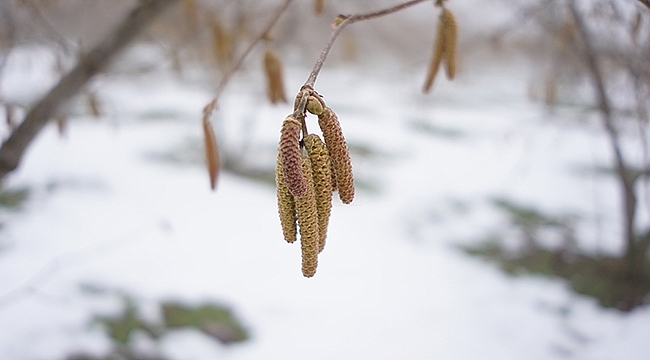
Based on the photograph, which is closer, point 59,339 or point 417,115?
point 59,339

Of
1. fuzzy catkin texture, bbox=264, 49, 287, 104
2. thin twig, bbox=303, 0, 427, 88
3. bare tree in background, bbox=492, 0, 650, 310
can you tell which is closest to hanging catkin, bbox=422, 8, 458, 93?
thin twig, bbox=303, 0, 427, 88

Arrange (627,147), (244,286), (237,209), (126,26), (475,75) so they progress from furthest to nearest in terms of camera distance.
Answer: (475,75)
(627,147)
(237,209)
(244,286)
(126,26)

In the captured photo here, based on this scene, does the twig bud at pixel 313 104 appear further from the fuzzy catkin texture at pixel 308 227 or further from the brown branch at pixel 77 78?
the brown branch at pixel 77 78

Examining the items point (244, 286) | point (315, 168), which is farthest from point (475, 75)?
point (315, 168)

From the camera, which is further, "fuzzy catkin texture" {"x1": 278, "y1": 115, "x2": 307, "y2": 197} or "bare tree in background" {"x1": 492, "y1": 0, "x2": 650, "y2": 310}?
"bare tree in background" {"x1": 492, "y1": 0, "x2": 650, "y2": 310}

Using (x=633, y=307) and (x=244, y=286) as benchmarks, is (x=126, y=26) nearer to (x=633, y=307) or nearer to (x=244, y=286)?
(x=244, y=286)

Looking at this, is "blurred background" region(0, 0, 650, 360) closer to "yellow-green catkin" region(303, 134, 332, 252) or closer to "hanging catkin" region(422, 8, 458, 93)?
"hanging catkin" region(422, 8, 458, 93)

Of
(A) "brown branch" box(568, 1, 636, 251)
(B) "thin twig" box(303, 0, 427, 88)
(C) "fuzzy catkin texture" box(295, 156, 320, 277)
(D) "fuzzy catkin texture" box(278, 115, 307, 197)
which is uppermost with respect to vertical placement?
(B) "thin twig" box(303, 0, 427, 88)
